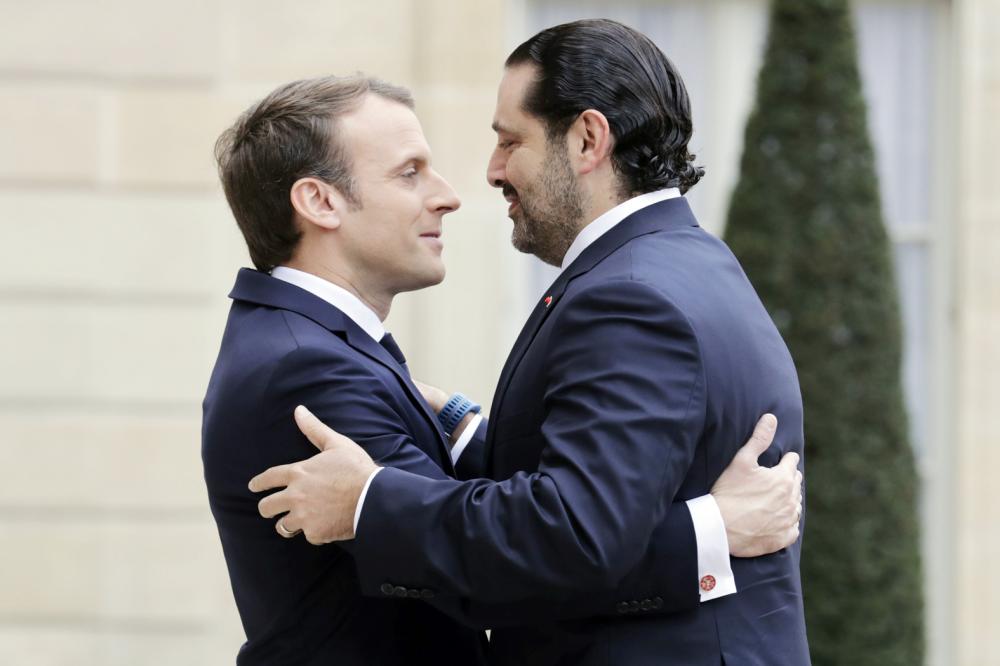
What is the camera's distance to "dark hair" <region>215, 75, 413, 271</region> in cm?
277

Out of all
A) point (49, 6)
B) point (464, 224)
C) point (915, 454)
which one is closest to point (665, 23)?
point (464, 224)

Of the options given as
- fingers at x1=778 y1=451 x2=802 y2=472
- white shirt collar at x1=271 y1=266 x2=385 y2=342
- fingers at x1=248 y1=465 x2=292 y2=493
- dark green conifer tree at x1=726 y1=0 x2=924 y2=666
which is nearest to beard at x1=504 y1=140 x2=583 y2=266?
white shirt collar at x1=271 y1=266 x2=385 y2=342

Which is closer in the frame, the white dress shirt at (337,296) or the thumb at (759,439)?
the thumb at (759,439)

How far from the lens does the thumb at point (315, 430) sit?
242 centimetres

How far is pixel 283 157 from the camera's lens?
9.09 feet

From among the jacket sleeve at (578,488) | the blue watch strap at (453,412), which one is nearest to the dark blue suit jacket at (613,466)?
the jacket sleeve at (578,488)

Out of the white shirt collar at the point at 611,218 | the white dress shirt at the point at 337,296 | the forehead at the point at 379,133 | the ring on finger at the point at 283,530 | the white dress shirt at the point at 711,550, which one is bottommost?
the white dress shirt at the point at 711,550

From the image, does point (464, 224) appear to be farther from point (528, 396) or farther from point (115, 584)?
point (528, 396)

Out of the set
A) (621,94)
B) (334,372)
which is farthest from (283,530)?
(621,94)

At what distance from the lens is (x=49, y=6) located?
18.3 feet

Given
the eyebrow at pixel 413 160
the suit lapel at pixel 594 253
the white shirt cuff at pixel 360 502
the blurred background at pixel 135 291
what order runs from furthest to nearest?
the blurred background at pixel 135 291 → the eyebrow at pixel 413 160 → the suit lapel at pixel 594 253 → the white shirt cuff at pixel 360 502

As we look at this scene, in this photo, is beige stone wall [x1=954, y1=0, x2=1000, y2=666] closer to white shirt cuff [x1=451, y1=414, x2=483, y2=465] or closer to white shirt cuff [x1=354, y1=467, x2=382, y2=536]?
white shirt cuff [x1=451, y1=414, x2=483, y2=465]

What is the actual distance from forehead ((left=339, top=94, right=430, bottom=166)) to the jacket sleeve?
66 centimetres

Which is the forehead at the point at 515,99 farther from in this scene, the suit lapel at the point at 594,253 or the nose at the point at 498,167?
the suit lapel at the point at 594,253
